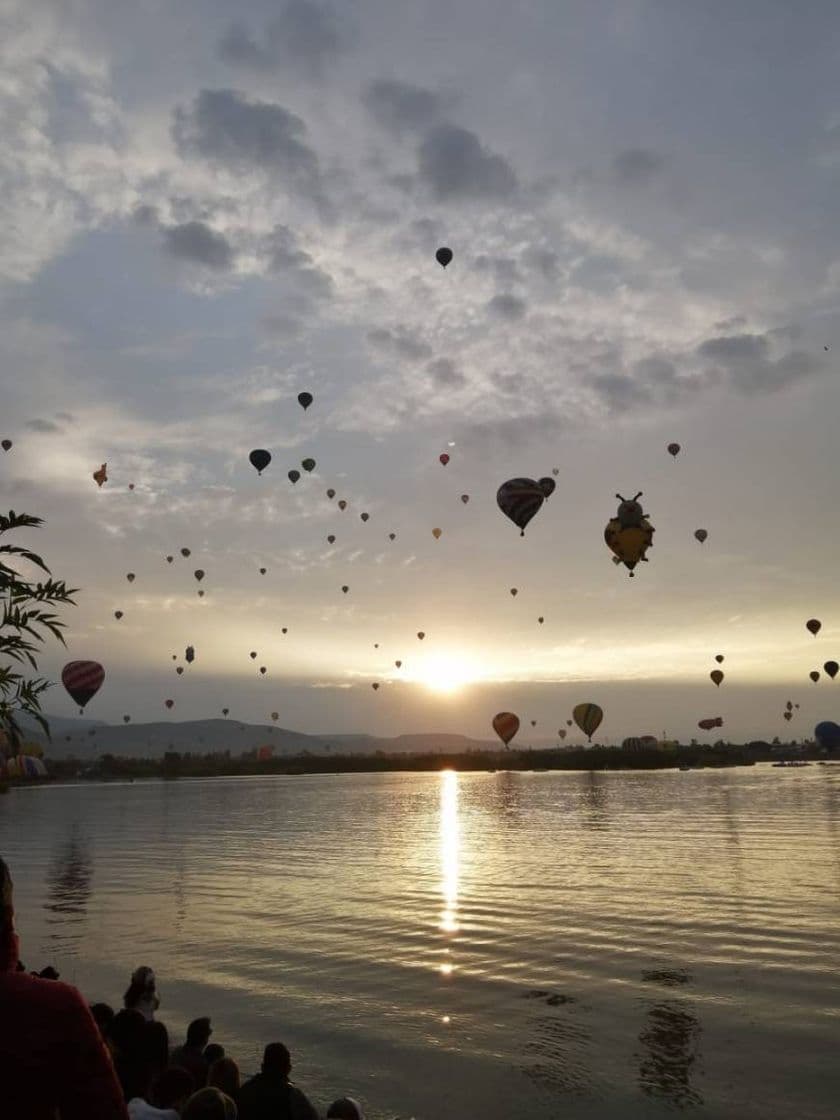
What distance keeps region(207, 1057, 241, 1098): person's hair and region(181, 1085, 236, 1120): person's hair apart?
84.8 inches

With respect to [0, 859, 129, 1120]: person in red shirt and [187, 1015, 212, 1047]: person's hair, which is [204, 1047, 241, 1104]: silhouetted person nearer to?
[187, 1015, 212, 1047]: person's hair

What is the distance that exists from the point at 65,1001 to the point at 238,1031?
13950mm

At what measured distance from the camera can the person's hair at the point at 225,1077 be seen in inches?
342

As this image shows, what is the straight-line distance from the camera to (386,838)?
52969 mm

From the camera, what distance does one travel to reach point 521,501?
59938 mm

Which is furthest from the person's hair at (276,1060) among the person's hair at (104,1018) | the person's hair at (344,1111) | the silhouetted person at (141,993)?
the silhouetted person at (141,993)

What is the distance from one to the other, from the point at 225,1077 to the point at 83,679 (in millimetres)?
64141

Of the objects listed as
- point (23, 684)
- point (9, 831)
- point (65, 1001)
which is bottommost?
point (9, 831)

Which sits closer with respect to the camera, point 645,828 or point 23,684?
point 23,684

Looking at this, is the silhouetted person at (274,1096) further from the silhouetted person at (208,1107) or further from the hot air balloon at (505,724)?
the hot air balloon at (505,724)

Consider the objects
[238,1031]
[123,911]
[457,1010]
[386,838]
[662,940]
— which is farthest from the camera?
[386,838]

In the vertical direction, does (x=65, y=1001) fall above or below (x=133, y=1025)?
above

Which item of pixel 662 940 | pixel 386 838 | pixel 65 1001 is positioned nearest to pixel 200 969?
pixel 662 940

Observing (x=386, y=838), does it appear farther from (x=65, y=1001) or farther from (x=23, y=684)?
(x=65, y=1001)
